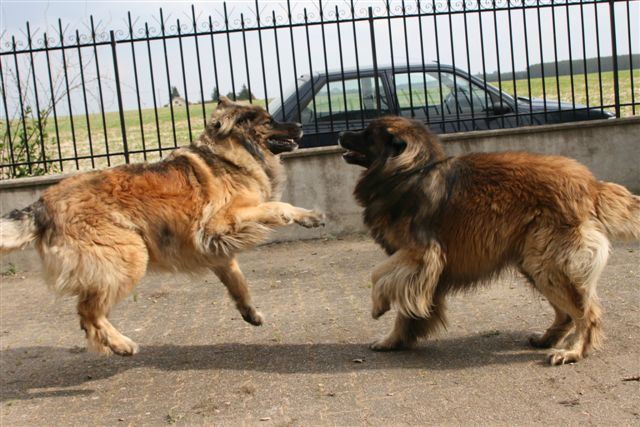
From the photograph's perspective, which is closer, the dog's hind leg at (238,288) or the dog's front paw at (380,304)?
the dog's front paw at (380,304)

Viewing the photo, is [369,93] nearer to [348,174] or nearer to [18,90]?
[348,174]

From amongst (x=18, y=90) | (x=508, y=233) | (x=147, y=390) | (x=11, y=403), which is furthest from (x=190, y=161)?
(x=18, y=90)

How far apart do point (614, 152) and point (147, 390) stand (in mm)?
7434

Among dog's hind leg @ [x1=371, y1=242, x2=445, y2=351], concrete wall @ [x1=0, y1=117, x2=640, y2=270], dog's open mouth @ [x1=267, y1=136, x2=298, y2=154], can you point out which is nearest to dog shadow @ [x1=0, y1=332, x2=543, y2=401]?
dog's hind leg @ [x1=371, y1=242, x2=445, y2=351]

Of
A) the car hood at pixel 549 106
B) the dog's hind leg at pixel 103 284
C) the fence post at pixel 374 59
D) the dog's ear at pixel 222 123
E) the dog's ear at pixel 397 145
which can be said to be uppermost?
the fence post at pixel 374 59

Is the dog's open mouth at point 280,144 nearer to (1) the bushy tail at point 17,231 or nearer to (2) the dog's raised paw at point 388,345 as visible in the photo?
(2) the dog's raised paw at point 388,345

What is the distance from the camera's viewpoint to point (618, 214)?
4.71 meters

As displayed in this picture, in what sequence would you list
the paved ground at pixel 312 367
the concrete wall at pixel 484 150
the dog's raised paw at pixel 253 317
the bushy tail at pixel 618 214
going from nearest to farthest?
the paved ground at pixel 312 367, the bushy tail at pixel 618 214, the dog's raised paw at pixel 253 317, the concrete wall at pixel 484 150

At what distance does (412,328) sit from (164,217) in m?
1.97

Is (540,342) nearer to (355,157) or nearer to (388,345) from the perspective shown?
(388,345)

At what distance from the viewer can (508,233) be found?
15.7 feet

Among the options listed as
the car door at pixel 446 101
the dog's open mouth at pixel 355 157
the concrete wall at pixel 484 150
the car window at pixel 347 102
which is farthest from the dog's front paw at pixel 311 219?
the car door at pixel 446 101

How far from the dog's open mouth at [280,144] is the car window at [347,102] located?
3616 mm

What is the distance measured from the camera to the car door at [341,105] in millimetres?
9641
